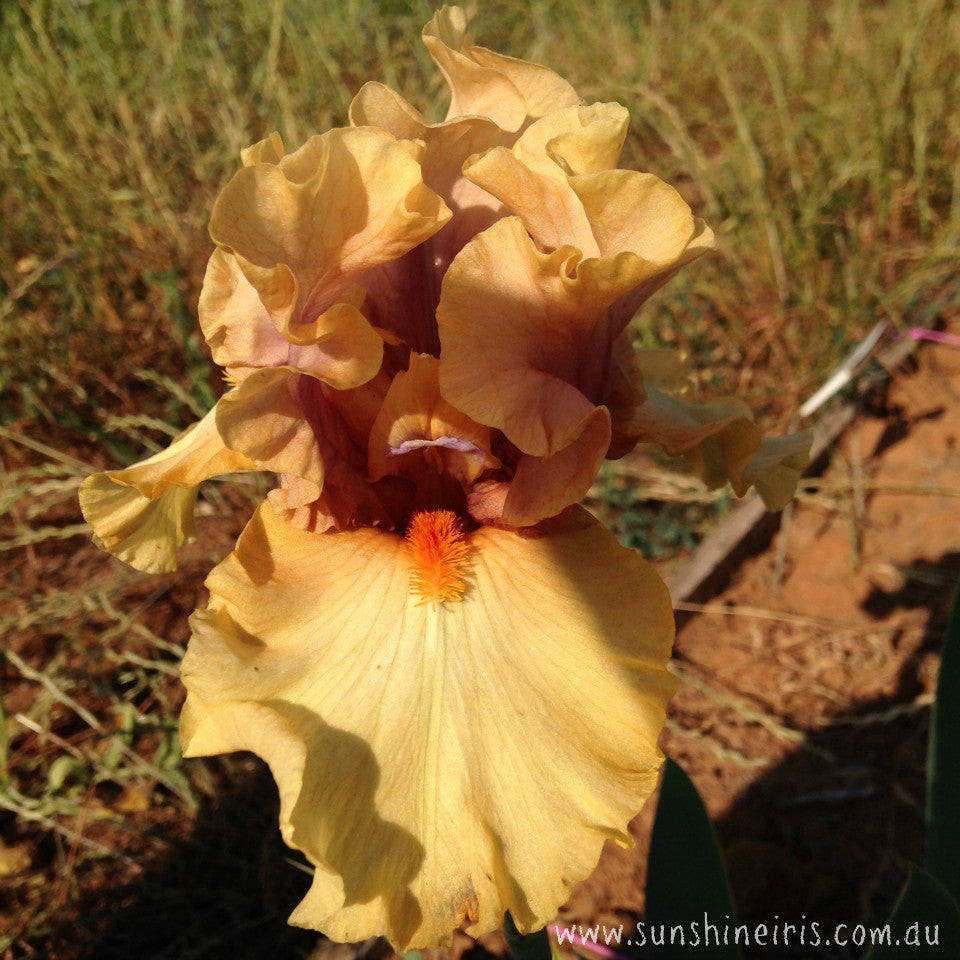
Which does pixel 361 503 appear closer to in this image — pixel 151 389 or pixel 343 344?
pixel 343 344

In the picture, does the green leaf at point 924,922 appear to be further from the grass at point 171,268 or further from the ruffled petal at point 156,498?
the grass at point 171,268

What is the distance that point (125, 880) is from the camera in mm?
1865

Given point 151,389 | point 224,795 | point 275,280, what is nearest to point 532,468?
point 275,280

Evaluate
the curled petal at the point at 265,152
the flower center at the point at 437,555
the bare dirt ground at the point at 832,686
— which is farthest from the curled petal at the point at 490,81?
the bare dirt ground at the point at 832,686

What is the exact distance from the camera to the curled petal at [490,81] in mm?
1024

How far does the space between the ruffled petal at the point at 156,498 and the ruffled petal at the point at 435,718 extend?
0.10 metres

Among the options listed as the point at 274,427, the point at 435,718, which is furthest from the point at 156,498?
the point at 435,718

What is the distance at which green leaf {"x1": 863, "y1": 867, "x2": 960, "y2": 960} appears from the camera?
3.23 ft

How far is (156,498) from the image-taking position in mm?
1044

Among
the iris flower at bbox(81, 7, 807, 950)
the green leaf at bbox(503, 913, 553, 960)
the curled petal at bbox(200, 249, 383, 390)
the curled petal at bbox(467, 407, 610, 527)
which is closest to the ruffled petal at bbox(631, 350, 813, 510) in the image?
the iris flower at bbox(81, 7, 807, 950)

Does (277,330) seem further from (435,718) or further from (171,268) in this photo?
(171,268)

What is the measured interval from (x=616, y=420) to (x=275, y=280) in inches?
18.7

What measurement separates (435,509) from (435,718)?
0.29 metres

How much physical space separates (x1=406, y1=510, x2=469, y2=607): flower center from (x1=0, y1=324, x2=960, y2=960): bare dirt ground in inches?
42.9
